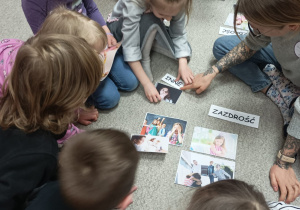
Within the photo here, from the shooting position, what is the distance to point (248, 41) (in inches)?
54.9

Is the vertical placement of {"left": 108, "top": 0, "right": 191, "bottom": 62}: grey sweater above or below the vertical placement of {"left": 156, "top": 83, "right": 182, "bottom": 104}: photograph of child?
above

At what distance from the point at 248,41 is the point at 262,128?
46 centimetres

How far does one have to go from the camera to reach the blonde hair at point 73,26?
1079 millimetres

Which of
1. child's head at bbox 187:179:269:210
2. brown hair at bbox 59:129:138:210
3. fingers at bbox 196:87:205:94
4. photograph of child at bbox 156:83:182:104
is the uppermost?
brown hair at bbox 59:129:138:210

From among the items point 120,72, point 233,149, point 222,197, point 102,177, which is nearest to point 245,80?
point 233,149

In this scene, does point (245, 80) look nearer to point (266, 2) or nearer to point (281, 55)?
point (281, 55)

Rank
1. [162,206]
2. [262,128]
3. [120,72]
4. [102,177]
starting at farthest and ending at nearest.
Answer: [120,72]
[262,128]
[162,206]
[102,177]

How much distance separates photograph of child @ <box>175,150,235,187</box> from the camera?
3.98ft

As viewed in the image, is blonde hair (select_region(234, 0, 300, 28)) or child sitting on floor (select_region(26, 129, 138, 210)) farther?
blonde hair (select_region(234, 0, 300, 28))

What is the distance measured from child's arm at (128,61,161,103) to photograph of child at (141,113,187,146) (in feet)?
0.34

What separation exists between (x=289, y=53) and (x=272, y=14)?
0.31m

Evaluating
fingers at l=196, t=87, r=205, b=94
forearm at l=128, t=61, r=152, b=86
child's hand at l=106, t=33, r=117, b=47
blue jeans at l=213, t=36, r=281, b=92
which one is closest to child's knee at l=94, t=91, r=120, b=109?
forearm at l=128, t=61, r=152, b=86

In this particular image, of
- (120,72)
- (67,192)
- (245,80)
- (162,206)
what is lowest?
(162,206)

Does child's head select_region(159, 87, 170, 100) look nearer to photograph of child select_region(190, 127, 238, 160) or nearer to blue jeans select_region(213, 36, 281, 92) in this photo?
photograph of child select_region(190, 127, 238, 160)
